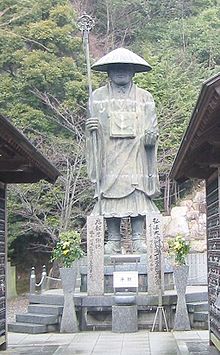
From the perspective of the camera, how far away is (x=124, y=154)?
52.3 ft

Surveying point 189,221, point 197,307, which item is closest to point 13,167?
point 197,307

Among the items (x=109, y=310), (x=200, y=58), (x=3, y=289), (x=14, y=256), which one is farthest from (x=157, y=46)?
(x=3, y=289)

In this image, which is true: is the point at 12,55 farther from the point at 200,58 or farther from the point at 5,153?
the point at 5,153

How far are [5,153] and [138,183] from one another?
7.20 metres

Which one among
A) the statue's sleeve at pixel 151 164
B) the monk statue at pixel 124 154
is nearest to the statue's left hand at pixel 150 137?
the monk statue at pixel 124 154

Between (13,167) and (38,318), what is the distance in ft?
16.0

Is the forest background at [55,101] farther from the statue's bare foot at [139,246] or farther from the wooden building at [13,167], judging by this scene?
the wooden building at [13,167]

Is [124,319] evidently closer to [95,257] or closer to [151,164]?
[95,257]

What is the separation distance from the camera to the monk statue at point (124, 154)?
1581cm

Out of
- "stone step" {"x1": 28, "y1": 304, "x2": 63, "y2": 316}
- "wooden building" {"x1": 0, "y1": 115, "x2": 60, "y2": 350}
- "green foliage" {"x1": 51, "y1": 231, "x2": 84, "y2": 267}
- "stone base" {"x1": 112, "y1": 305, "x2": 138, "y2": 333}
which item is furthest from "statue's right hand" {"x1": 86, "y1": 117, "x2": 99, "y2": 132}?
"wooden building" {"x1": 0, "y1": 115, "x2": 60, "y2": 350}

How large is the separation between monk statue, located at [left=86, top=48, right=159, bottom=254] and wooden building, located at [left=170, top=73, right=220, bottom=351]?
15.6ft

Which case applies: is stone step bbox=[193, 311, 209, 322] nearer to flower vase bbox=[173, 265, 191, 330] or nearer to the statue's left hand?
flower vase bbox=[173, 265, 191, 330]

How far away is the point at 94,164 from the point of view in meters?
15.6

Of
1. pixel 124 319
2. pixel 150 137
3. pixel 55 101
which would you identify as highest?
pixel 55 101
